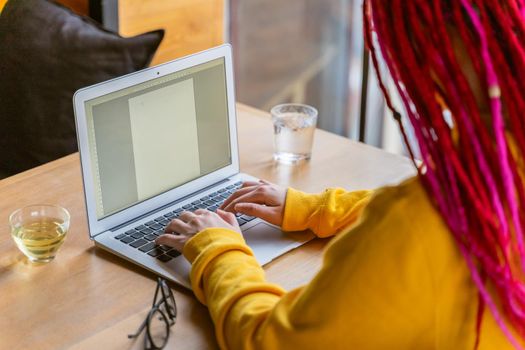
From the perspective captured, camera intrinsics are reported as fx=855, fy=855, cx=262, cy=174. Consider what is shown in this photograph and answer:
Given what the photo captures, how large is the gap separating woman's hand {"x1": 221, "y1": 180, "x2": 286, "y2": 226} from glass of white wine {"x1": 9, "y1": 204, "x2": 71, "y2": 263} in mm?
273

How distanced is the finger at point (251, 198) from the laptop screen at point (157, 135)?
4.9 inches

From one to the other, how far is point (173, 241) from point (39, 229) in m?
0.23

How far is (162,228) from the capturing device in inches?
55.2

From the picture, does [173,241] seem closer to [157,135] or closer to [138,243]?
[138,243]

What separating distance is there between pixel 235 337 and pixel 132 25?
135cm

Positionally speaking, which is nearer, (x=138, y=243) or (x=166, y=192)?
(x=138, y=243)

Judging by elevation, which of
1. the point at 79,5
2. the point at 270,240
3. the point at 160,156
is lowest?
the point at 270,240

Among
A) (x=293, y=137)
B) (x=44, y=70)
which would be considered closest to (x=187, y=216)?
(x=293, y=137)

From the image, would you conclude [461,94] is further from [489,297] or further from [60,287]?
[60,287]

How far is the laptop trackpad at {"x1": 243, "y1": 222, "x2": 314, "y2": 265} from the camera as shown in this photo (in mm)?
1341

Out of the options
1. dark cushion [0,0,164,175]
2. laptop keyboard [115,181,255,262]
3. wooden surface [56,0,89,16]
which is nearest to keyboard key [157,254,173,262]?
laptop keyboard [115,181,255,262]

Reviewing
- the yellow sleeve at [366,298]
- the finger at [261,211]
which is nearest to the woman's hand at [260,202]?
the finger at [261,211]

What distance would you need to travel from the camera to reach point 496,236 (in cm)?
90

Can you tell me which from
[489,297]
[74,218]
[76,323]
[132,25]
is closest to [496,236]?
[489,297]
